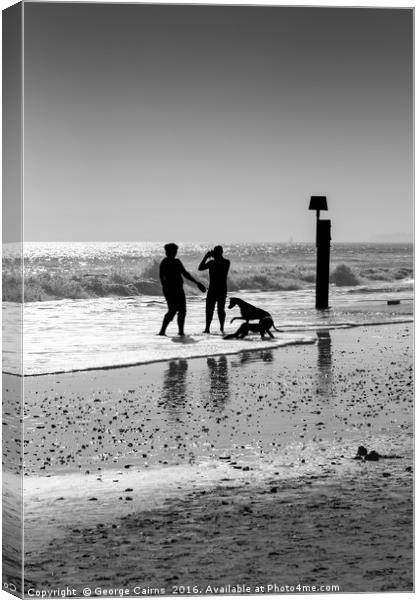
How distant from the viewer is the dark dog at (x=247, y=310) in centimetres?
716

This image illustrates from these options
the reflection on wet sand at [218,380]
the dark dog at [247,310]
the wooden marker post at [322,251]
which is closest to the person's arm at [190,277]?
the dark dog at [247,310]

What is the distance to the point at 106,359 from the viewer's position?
276 inches

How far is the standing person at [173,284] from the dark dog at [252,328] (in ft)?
1.37

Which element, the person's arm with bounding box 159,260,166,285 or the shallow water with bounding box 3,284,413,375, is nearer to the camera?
the shallow water with bounding box 3,284,413,375

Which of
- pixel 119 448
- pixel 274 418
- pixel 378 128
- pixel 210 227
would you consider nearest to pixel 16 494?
pixel 119 448

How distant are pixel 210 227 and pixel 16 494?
218 centimetres

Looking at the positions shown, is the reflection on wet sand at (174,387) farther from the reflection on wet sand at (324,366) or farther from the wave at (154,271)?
the reflection on wet sand at (324,366)

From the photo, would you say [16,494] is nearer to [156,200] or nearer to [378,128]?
[156,200]

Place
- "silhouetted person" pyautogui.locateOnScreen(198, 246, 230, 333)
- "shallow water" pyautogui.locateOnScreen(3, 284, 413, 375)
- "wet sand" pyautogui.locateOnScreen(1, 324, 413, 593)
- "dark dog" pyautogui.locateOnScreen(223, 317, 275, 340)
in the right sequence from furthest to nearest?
"dark dog" pyautogui.locateOnScreen(223, 317, 275, 340) → "silhouetted person" pyautogui.locateOnScreen(198, 246, 230, 333) → "shallow water" pyautogui.locateOnScreen(3, 284, 413, 375) → "wet sand" pyautogui.locateOnScreen(1, 324, 413, 593)

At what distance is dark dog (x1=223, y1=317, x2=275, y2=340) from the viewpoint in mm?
7281

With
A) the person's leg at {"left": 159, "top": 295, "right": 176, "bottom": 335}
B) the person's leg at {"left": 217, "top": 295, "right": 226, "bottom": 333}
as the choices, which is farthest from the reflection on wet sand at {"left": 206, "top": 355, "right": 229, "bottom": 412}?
the person's leg at {"left": 159, "top": 295, "right": 176, "bottom": 335}

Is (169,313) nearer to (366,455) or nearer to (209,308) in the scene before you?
(209,308)

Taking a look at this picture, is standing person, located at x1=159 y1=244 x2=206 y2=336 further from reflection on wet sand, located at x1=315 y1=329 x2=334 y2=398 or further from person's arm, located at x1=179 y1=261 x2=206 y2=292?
reflection on wet sand, located at x1=315 y1=329 x2=334 y2=398

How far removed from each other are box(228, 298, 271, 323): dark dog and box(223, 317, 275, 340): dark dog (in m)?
0.06
